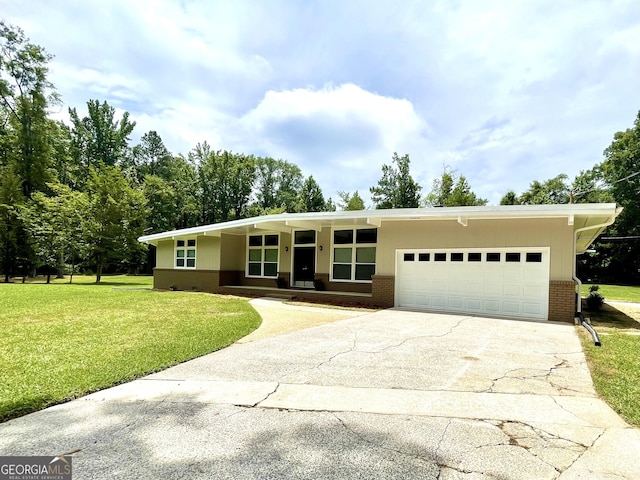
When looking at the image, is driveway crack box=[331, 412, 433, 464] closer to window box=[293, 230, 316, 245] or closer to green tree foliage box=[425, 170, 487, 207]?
window box=[293, 230, 316, 245]

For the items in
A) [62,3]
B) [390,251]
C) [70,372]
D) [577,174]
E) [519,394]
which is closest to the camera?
[519,394]

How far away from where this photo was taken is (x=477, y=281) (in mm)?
10508

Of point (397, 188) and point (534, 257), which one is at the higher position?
point (397, 188)

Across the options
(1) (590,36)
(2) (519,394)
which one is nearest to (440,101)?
(1) (590,36)

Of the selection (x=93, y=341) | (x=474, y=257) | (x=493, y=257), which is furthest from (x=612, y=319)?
(x=93, y=341)

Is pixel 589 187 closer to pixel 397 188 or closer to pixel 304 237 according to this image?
pixel 397 188

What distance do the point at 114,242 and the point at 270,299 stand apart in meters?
15.8

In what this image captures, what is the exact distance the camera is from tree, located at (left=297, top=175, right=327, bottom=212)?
1428 inches

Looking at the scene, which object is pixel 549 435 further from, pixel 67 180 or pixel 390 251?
pixel 67 180

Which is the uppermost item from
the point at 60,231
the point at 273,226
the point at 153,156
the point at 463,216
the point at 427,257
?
the point at 153,156

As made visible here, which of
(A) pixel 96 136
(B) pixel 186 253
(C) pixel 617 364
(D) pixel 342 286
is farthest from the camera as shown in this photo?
(A) pixel 96 136

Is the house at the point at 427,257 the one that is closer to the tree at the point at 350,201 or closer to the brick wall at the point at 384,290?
the brick wall at the point at 384,290

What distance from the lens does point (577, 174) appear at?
3784 centimetres

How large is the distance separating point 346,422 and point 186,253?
16.9 m
